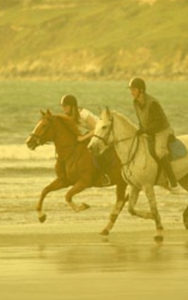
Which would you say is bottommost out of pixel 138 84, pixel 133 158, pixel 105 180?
pixel 105 180

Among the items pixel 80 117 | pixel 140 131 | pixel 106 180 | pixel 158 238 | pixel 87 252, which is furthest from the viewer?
pixel 80 117

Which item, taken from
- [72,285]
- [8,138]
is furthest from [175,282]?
[8,138]

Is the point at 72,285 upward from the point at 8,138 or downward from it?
upward

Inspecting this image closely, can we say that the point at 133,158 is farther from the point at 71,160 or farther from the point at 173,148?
the point at 71,160

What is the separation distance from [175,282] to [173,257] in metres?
2.69

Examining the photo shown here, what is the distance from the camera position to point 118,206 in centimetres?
2050

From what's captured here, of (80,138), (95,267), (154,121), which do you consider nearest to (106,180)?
(80,138)

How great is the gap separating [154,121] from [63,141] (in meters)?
1.74

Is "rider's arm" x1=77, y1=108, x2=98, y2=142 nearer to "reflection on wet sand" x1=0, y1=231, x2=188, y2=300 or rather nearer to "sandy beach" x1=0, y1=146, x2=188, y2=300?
"sandy beach" x1=0, y1=146, x2=188, y2=300

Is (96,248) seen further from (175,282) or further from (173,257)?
(175,282)

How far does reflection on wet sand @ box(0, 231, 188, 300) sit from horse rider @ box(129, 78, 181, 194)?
931mm

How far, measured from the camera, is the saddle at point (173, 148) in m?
19.8

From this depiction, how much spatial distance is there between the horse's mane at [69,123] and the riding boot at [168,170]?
4.81ft

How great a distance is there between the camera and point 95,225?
21.9 m
